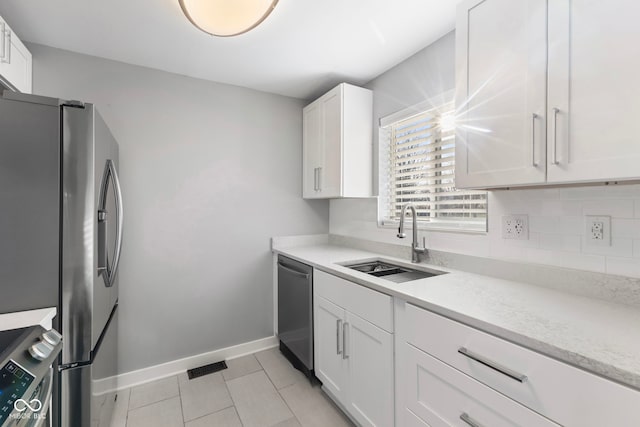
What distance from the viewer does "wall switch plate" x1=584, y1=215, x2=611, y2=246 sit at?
3.86ft

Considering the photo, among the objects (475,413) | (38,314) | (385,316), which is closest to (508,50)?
(385,316)

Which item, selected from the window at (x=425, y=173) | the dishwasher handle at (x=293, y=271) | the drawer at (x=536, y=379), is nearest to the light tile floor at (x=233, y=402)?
the dishwasher handle at (x=293, y=271)

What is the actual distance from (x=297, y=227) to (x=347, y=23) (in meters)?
1.75

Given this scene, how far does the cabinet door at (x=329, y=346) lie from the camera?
172 cm

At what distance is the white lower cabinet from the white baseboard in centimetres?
82

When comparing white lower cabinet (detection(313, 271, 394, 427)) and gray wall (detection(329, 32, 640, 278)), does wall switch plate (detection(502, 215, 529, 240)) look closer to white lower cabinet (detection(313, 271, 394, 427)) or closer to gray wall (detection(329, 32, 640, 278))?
gray wall (detection(329, 32, 640, 278))

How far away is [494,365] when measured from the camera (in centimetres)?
93

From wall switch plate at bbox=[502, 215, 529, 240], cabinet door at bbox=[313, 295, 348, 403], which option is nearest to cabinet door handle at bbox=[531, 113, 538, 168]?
wall switch plate at bbox=[502, 215, 529, 240]

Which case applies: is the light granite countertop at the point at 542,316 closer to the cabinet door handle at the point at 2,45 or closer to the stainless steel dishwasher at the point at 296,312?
the stainless steel dishwasher at the point at 296,312

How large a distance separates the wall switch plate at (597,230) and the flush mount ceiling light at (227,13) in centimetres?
170

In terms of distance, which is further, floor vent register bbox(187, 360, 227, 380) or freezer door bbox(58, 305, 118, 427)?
floor vent register bbox(187, 360, 227, 380)

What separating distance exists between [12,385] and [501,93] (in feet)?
6.23

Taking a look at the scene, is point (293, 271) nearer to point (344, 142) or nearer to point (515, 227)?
point (344, 142)

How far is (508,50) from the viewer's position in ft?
4.00
